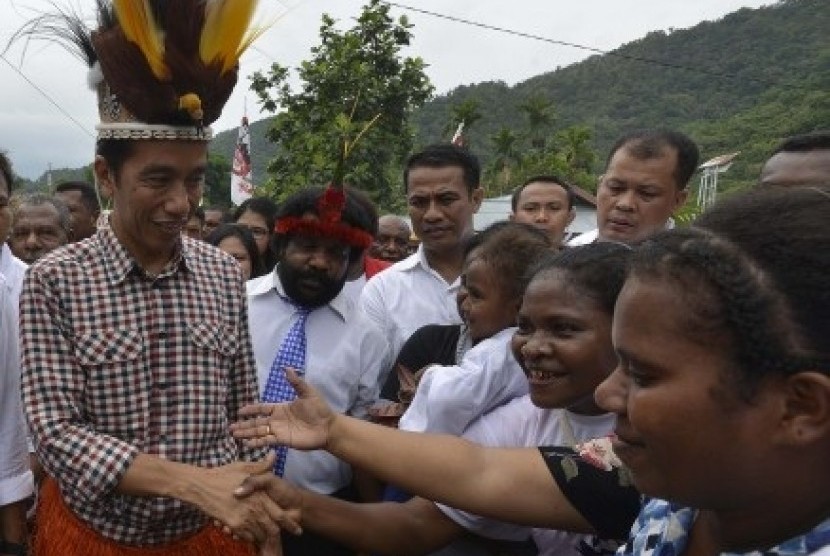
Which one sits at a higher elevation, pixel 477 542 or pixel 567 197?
pixel 567 197

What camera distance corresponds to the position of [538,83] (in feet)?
226

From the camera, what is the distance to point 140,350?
83.9 inches

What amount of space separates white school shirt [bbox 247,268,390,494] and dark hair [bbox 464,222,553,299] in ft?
2.07

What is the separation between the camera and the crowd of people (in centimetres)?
117

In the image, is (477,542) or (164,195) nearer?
(477,542)

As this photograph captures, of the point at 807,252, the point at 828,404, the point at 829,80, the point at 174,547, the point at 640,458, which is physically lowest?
the point at 174,547

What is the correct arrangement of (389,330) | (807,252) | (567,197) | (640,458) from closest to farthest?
(807,252) → (640,458) → (389,330) → (567,197)

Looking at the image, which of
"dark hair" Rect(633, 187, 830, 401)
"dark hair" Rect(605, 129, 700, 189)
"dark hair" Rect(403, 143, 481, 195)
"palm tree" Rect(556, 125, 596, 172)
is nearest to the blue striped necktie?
"dark hair" Rect(403, 143, 481, 195)

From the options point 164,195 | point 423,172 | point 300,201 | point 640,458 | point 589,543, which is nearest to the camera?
point 640,458

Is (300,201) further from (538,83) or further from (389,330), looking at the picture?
(538,83)

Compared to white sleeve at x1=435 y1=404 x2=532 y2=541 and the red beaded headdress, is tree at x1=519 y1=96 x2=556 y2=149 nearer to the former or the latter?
the red beaded headdress

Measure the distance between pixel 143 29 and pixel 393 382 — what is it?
155cm

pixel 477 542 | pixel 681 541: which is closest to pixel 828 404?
pixel 681 541

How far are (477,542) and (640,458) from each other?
848 millimetres
